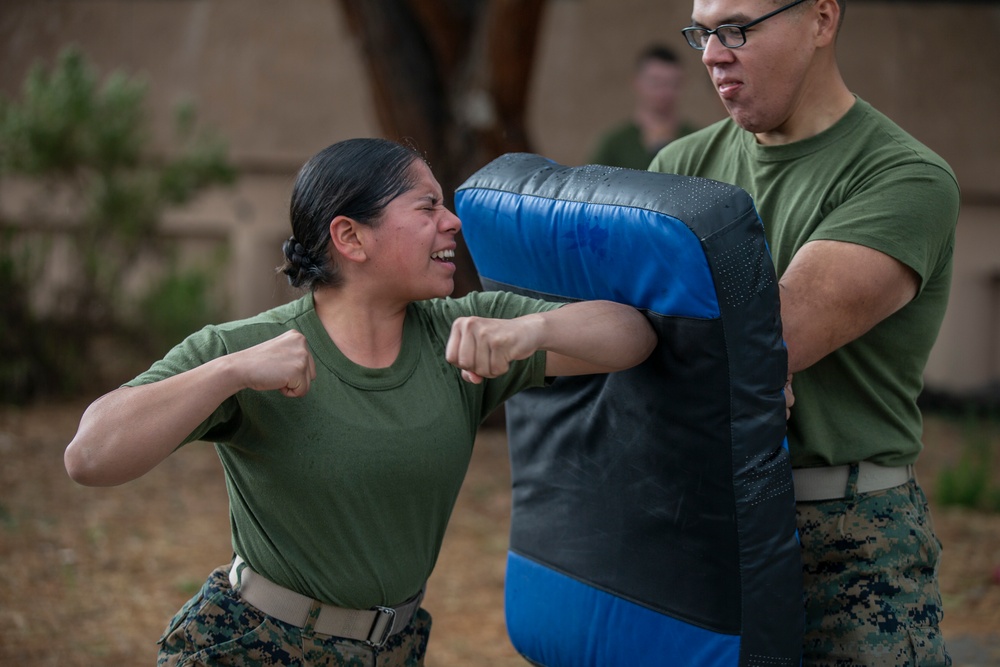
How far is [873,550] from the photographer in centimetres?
223

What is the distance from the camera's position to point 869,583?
87.8 inches

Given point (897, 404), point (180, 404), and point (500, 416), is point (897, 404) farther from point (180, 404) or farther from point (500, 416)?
point (500, 416)

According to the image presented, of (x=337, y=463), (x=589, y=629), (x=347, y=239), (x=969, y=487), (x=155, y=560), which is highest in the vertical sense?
(x=347, y=239)

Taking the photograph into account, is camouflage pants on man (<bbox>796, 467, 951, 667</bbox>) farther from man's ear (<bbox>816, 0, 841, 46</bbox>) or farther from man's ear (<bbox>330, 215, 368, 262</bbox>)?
man's ear (<bbox>330, 215, 368, 262</bbox>)

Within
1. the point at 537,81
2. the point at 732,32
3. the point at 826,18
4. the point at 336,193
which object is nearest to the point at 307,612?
the point at 336,193

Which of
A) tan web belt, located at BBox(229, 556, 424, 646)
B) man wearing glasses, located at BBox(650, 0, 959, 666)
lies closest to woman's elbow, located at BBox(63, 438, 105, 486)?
tan web belt, located at BBox(229, 556, 424, 646)

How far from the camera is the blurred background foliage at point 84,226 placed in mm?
6992

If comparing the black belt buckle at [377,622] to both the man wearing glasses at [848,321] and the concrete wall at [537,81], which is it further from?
the concrete wall at [537,81]

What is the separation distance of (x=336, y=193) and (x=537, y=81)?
22.2 feet

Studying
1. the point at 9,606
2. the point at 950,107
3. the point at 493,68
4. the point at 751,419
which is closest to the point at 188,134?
the point at 493,68

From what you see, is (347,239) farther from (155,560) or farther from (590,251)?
(155,560)

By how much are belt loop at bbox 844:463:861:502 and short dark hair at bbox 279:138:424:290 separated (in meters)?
1.02

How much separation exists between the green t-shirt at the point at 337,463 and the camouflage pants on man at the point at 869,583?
2.28ft

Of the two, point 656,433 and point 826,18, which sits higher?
point 826,18
